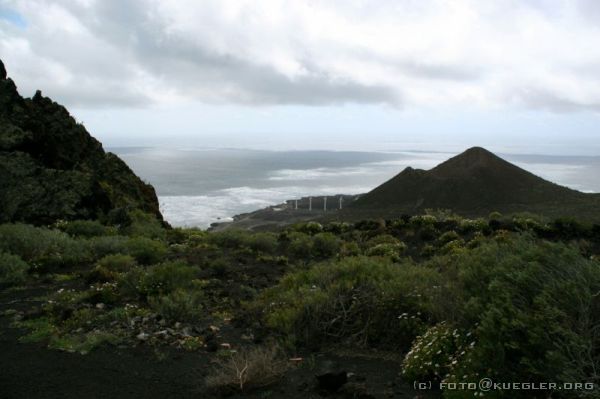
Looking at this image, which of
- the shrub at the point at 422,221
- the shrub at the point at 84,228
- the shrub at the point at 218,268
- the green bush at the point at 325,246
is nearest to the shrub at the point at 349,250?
the green bush at the point at 325,246

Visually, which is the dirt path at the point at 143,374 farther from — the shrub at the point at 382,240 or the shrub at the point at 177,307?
the shrub at the point at 382,240

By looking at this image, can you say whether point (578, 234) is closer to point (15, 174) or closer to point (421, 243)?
point (421, 243)

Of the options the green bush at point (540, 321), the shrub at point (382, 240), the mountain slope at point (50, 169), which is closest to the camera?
the green bush at point (540, 321)

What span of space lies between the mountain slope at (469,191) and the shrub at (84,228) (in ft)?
83.7

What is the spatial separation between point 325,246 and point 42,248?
7.39 meters

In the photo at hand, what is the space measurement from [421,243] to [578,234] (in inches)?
178

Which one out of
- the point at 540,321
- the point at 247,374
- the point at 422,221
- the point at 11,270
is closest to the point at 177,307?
the point at 247,374

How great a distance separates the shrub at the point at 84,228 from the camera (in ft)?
47.4

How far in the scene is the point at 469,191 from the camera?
4262 cm

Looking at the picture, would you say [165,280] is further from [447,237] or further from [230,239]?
[447,237]

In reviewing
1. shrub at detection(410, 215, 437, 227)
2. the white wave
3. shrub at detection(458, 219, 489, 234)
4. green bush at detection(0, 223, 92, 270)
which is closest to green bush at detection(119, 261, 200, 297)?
green bush at detection(0, 223, 92, 270)

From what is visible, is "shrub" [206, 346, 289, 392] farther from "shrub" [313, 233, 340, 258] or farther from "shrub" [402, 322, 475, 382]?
"shrub" [313, 233, 340, 258]

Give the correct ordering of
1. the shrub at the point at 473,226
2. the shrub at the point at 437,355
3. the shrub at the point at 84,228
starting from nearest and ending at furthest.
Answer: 1. the shrub at the point at 437,355
2. the shrub at the point at 84,228
3. the shrub at the point at 473,226

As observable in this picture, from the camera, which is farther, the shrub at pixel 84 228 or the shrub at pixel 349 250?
the shrub at pixel 84 228
